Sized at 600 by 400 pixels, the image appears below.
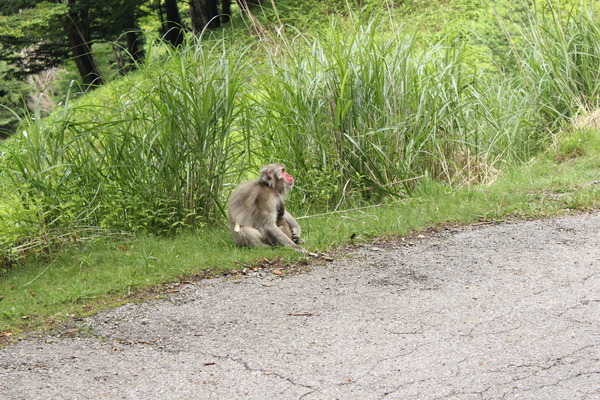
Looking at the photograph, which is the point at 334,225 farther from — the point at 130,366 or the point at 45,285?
the point at 130,366

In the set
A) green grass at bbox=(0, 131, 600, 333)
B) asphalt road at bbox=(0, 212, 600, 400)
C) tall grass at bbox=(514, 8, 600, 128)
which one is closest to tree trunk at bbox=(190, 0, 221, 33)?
tall grass at bbox=(514, 8, 600, 128)

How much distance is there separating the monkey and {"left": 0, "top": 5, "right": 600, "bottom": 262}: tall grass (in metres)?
0.71

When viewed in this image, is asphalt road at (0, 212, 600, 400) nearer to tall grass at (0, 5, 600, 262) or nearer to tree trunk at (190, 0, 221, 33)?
tall grass at (0, 5, 600, 262)

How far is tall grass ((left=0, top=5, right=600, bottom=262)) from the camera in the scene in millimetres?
6684

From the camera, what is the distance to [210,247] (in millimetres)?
6336

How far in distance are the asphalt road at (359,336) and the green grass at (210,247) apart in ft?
1.18

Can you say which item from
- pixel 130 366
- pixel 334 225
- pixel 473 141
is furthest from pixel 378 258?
pixel 473 141

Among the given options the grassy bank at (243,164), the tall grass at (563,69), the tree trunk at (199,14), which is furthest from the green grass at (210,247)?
the tree trunk at (199,14)

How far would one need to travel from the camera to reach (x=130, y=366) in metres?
3.97

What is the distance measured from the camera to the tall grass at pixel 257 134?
6684 millimetres

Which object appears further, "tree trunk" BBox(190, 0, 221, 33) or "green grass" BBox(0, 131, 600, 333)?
"tree trunk" BBox(190, 0, 221, 33)

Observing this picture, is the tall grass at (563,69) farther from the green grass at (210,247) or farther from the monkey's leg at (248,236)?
the monkey's leg at (248,236)

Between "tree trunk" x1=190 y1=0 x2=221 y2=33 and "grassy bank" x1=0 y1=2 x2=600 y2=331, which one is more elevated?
"tree trunk" x1=190 y1=0 x2=221 y2=33

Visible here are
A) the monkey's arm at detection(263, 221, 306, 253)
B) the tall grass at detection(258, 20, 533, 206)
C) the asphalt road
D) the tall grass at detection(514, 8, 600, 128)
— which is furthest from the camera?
the tall grass at detection(514, 8, 600, 128)
